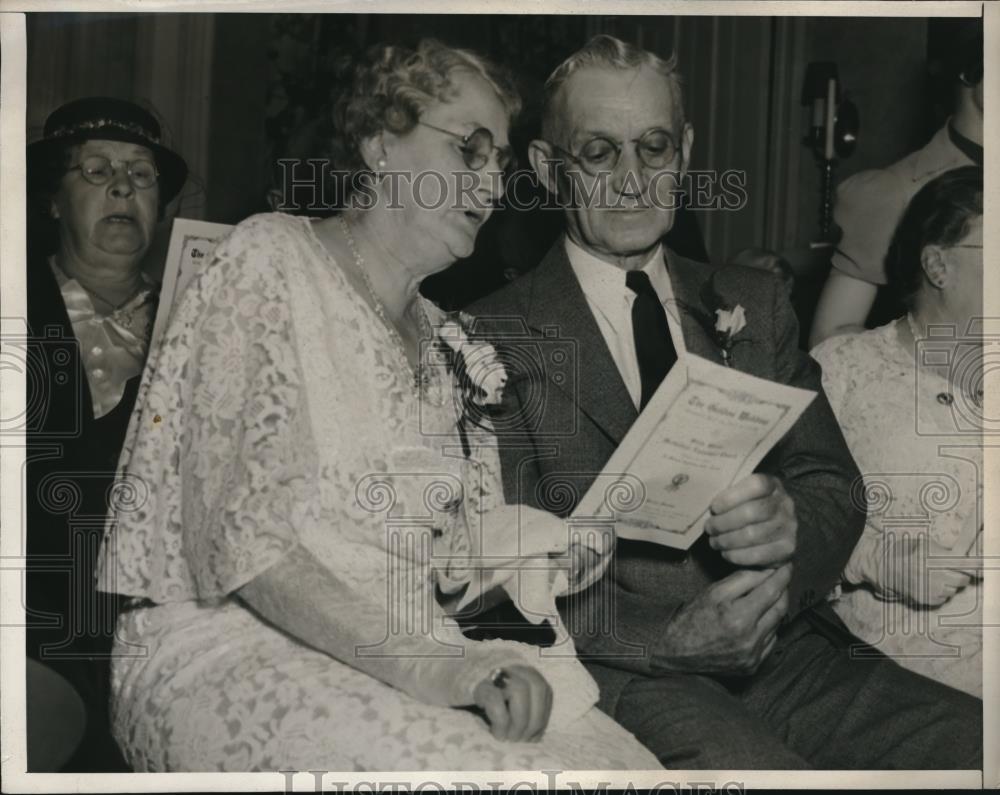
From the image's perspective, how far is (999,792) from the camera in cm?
321

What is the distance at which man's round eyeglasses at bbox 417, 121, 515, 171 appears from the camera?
3.04m

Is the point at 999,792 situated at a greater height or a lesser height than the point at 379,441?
lesser

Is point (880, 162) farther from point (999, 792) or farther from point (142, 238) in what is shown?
point (142, 238)

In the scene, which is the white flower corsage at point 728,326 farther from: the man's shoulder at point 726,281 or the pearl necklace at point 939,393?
the pearl necklace at point 939,393

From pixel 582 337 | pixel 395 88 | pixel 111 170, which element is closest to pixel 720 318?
pixel 582 337

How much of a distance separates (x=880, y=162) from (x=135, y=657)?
2.09 m

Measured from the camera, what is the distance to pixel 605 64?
309cm

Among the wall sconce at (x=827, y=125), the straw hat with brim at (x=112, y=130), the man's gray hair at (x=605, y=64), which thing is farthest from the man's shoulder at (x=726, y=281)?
the straw hat with brim at (x=112, y=130)

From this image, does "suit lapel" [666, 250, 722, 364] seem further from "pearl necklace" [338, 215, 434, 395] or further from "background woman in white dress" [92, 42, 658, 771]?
"pearl necklace" [338, 215, 434, 395]

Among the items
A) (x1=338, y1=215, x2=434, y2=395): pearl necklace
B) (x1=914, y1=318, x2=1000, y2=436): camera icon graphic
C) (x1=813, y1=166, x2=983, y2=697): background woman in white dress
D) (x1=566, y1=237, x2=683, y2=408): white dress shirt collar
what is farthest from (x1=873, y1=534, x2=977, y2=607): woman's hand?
(x1=338, y1=215, x2=434, y2=395): pearl necklace

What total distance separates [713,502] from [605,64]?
1.04m

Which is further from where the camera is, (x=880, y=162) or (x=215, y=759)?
(x=880, y=162)

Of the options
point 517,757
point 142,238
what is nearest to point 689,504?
point 517,757

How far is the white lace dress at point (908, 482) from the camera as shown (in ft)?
10.5
